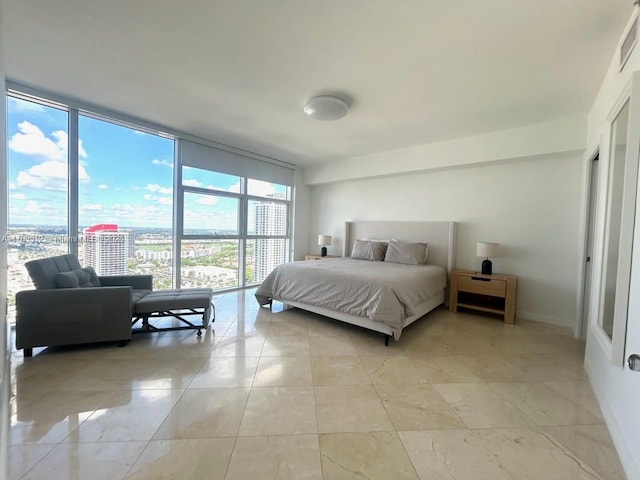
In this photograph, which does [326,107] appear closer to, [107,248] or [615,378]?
[615,378]

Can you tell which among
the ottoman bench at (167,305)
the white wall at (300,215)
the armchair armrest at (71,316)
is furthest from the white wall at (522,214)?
the armchair armrest at (71,316)

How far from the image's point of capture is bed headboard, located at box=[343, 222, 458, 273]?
4105mm

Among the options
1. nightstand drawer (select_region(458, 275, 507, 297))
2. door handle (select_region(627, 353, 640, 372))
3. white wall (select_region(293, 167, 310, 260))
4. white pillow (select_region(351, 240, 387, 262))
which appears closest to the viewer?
door handle (select_region(627, 353, 640, 372))

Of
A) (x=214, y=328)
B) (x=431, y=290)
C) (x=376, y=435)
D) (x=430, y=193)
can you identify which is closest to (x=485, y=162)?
(x=430, y=193)

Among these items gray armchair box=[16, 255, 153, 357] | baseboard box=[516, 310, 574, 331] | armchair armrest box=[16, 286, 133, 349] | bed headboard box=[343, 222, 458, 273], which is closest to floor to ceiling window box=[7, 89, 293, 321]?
gray armchair box=[16, 255, 153, 357]

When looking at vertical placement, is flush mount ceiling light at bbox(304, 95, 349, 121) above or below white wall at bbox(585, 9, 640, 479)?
above

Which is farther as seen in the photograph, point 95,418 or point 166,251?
point 166,251

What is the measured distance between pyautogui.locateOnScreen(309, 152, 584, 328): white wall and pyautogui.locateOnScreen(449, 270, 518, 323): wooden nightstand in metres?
0.36

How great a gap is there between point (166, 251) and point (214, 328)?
1.75 m

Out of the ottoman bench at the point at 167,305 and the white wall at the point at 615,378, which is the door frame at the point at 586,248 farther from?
the ottoman bench at the point at 167,305

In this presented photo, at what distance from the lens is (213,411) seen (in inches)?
64.8

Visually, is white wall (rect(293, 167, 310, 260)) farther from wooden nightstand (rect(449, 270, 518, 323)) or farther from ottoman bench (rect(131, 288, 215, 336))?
wooden nightstand (rect(449, 270, 518, 323))

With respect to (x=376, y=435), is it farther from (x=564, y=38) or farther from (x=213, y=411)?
(x=564, y=38)

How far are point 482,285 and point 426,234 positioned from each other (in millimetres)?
1175
